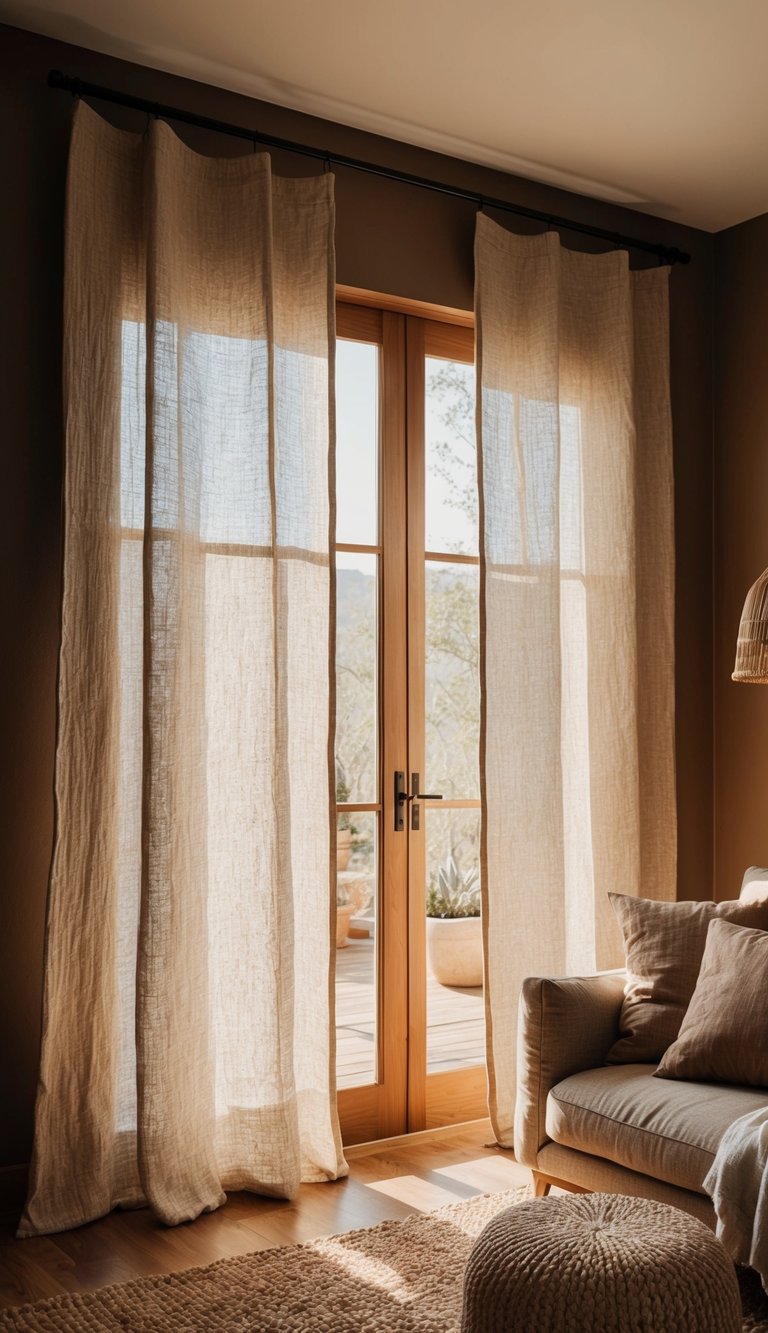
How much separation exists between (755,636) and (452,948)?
1.62 meters

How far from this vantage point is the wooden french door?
3770 millimetres

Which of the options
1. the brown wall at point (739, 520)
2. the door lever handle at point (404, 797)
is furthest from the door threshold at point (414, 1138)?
the brown wall at point (739, 520)

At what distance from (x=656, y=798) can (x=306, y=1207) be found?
183 cm

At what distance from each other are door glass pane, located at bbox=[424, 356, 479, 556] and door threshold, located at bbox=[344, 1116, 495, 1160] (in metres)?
1.87

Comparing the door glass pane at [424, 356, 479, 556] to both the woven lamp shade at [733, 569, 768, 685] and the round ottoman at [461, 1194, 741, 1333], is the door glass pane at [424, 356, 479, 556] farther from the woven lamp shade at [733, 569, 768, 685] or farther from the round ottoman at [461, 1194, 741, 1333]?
the round ottoman at [461, 1194, 741, 1333]

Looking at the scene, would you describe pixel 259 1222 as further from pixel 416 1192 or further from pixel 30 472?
pixel 30 472

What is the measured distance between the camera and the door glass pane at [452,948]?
393 cm

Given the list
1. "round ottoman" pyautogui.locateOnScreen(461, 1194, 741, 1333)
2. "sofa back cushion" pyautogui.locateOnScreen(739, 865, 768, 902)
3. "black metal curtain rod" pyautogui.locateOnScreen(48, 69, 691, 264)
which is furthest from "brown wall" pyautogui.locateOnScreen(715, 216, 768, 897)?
"round ottoman" pyautogui.locateOnScreen(461, 1194, 741, 1333)

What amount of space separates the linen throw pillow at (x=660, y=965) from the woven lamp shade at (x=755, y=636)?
2.31ft

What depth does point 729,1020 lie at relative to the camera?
9.45ft

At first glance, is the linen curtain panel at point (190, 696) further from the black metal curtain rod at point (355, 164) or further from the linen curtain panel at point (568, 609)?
the linen curtain panel at point (568, 609)

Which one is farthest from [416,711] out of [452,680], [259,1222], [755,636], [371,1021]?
[259,1222]

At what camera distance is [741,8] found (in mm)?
3082

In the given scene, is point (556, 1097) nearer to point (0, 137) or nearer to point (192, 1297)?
point (192, 1297)
